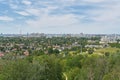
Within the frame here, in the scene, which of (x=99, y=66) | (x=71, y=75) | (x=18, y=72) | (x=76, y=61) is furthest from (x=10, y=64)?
(x=76, y=61)

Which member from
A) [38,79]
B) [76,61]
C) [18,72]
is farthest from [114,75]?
[76,61]

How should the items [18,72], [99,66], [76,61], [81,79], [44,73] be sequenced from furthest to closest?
1. [76,61]
2. [99,66]
3. [44,73]
4. [81,79]
5. [18,72]

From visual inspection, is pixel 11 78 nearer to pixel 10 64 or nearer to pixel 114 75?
pixel 10 64

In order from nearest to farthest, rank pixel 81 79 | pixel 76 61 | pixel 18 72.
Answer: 1. pixel 18 72
2. pixel 81 79
3. pixel 76 61

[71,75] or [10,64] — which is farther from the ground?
[10,64]

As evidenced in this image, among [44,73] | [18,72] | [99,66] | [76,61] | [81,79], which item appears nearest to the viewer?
[18,72]

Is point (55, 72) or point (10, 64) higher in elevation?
point (10, 64)

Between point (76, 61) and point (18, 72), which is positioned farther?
point (76, 61)

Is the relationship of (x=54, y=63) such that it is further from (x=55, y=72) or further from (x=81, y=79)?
(x=81, y=79)

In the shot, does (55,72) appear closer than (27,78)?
No
